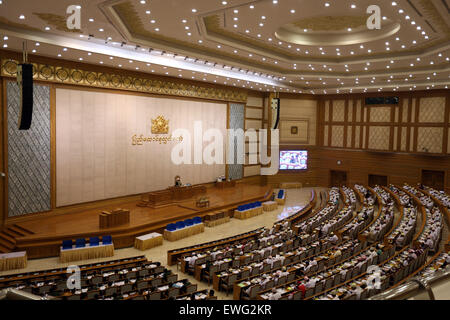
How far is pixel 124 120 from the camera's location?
16.5 metres

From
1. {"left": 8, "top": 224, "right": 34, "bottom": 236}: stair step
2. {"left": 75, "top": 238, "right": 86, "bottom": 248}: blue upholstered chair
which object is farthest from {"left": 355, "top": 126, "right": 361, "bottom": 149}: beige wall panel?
{"left": 8, "top": 224, "right": 34, "bottom": 236}: stair step

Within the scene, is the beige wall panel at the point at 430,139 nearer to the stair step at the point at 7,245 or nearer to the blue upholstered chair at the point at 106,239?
the blue upholstered chair at the point at 106,239

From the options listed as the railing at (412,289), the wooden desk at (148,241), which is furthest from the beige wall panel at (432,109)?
the railing at (412,289)

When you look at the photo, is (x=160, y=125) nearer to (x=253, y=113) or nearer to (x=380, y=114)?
(x=253, y=113)

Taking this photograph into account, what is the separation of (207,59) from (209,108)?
607cm

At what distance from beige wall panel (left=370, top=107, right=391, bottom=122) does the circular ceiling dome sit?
10.5m

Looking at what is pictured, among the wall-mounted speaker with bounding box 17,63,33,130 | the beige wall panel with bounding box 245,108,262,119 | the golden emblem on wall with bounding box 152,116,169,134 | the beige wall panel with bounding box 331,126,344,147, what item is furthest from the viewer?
the beige wall panel with bounding box 331,126,344,147

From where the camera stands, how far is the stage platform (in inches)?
450

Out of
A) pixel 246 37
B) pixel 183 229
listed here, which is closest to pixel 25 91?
pixel 183 229

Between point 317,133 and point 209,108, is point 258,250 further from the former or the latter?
point 317,133

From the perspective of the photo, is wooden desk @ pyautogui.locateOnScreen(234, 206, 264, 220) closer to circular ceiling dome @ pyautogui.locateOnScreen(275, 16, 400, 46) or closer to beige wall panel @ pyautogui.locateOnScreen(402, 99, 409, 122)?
circular ceiling dome @ pyautogui.locateOnScreen(275, 16, 400, 46)

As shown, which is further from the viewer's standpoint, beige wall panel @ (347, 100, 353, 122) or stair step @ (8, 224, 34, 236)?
beige wall panel @ (347, 100, 353, 122)

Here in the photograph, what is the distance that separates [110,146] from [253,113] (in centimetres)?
1065

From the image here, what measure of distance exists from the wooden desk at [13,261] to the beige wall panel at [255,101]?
16172 mm
